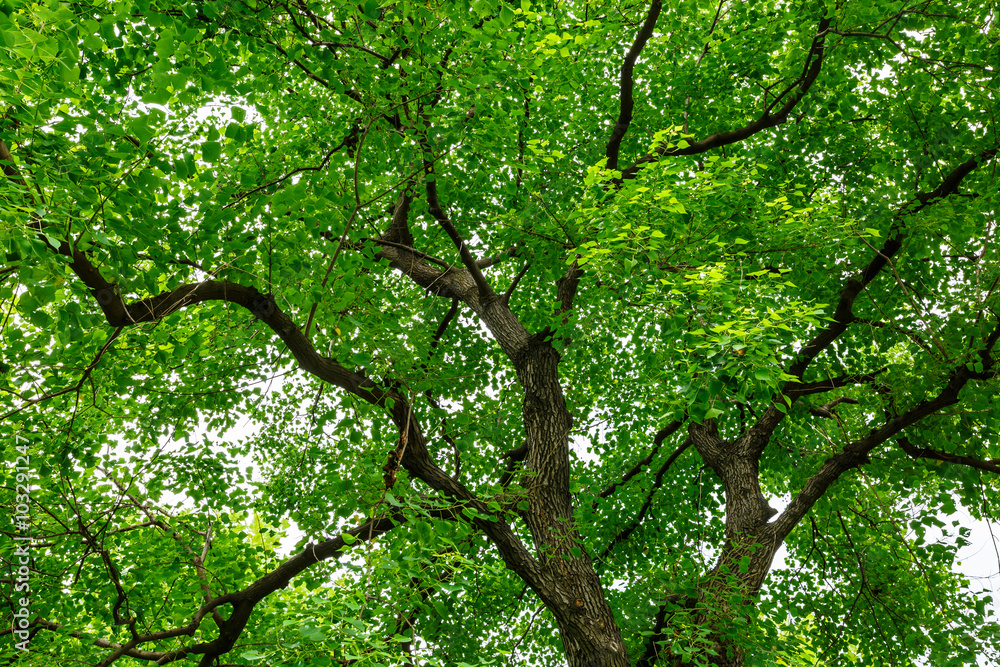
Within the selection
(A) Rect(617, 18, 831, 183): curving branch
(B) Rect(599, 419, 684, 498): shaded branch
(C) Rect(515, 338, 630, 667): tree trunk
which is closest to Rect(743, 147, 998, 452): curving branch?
(B) Rect(599, 419, 684, 498): shaded branch

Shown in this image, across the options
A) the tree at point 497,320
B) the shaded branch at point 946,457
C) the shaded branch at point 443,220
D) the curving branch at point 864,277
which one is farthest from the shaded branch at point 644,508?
the shaded branch at point 443,220

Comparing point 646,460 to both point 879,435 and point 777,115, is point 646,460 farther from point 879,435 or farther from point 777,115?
point 777,115

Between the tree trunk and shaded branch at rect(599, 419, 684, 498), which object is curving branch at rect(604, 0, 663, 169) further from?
shaded branch at rect(599, 419, 684, 498)

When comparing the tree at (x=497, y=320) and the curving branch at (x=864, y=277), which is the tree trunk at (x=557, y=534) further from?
the curving branch at (x=864, y=277)

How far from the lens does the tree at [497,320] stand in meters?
4.16

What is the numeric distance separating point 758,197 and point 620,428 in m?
4.06

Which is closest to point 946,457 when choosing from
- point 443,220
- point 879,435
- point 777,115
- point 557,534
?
point 879,435

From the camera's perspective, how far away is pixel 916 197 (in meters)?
6.58

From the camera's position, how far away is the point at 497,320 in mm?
7465

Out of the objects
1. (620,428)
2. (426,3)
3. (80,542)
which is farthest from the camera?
(620,428)

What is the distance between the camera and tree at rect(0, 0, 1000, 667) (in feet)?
13.6

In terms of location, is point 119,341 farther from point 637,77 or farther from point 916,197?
point 916,197

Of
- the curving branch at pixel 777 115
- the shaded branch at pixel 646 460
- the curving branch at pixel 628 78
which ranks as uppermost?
the curving branch at pixel 777 115

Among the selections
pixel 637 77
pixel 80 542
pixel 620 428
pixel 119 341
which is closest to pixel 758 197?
pixel 637 77
